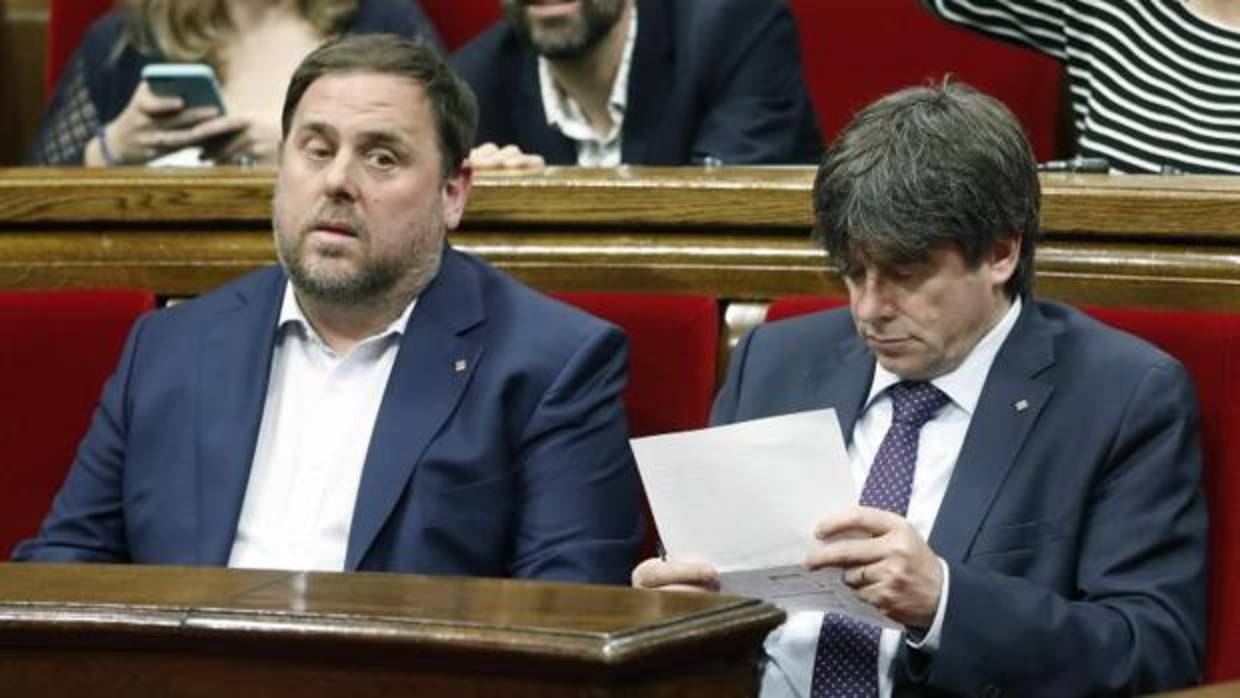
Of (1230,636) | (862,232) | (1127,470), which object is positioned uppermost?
(862,232)

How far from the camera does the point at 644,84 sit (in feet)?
7.60

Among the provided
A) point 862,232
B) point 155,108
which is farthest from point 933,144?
point 155,108

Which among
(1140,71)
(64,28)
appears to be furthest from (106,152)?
(1140,71)

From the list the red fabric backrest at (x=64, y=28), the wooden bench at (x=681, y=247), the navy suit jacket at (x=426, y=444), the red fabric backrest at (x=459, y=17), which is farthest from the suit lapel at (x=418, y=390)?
the red fabric backrest at (x=64, y=28)

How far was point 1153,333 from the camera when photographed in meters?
1.70

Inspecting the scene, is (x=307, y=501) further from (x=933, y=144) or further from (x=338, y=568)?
(x=933, y=144)

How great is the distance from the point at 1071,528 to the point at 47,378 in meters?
0.82

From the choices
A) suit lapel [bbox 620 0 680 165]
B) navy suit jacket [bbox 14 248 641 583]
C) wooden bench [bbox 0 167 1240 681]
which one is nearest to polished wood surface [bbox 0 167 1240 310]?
wooden bench [bbox 0 167 1240 681]

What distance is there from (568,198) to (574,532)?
1.03 ft

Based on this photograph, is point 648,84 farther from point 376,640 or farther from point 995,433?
point 376,640

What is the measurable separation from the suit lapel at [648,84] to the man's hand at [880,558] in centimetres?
88

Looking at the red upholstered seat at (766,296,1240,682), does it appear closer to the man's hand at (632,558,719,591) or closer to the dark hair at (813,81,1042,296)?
the dark hair at (813,81,1042,296)

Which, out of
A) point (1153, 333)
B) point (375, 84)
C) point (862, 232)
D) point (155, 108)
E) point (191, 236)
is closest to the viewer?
point (862, 232)

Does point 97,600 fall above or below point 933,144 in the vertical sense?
below
